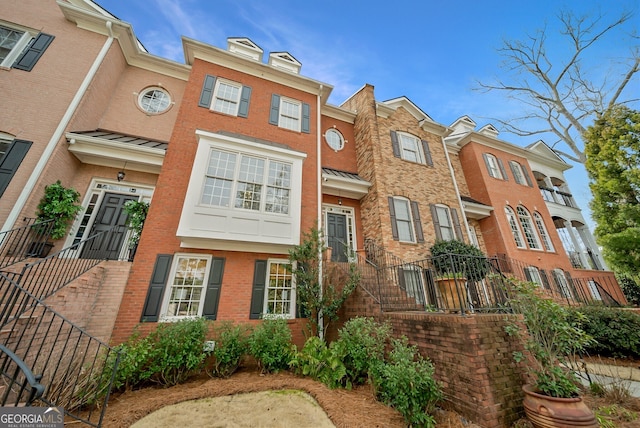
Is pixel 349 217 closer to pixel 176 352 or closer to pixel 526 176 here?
pixel 176 352

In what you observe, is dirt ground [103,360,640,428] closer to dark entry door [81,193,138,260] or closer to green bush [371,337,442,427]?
green bush [371,337,442,427]

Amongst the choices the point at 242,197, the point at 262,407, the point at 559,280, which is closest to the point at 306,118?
the point at 242,197

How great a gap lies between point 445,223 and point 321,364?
28.7ft

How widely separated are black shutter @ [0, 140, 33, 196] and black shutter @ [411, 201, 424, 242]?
1306 cm

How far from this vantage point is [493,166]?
48.5 feet

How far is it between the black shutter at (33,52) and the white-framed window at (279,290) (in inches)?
394

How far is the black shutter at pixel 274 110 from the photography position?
31.4 ft

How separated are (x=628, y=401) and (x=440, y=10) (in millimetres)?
16854

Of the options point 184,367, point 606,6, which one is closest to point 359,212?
point 184,367

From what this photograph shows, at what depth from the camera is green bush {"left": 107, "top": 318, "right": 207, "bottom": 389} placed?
15.0ft

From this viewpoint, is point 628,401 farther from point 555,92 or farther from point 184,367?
point 555,92

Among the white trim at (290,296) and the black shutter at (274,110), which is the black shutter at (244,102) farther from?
the white trim at (290,296)

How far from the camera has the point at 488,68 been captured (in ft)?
50.7

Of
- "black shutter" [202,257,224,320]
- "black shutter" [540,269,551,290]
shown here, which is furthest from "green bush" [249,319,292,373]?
"black shutter" [540,269,551,290]
